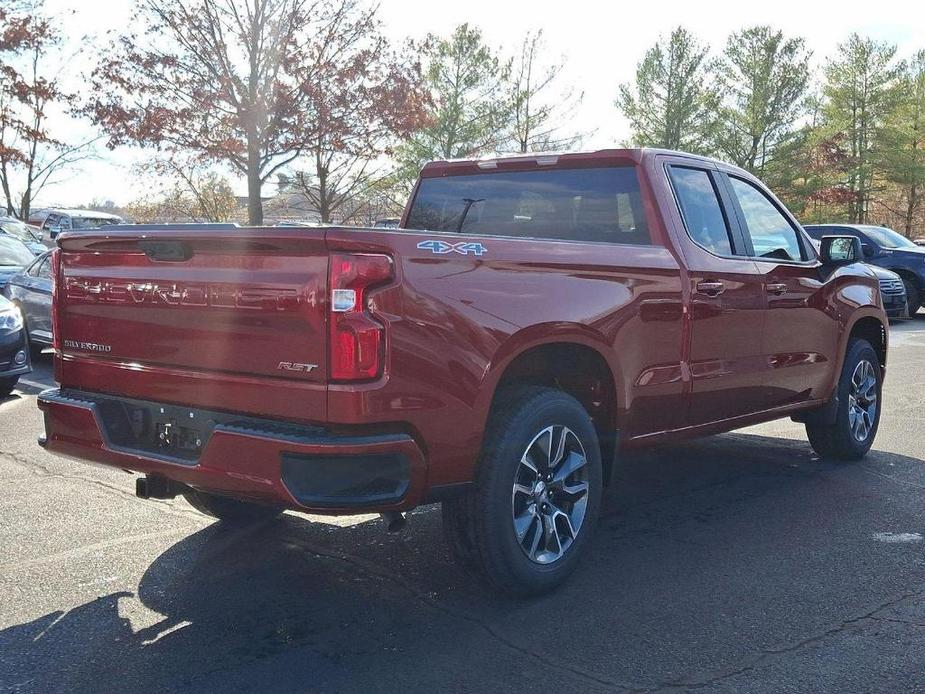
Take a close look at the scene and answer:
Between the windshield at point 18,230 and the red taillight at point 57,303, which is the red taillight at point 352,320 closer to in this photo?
the red taillight at point 57,303

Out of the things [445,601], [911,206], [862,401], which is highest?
[911,206]

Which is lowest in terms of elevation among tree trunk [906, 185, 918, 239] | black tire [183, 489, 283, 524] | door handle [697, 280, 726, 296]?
black tire [183, 489, 283, 524]

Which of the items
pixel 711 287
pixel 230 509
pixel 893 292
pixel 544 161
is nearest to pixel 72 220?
pixel 893 292

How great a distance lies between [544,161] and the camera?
519 centimetres

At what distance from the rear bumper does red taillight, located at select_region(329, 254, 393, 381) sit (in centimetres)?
24

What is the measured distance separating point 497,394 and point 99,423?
160cm

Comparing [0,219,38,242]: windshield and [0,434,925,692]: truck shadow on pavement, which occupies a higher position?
[0,219,38,242]: windshield

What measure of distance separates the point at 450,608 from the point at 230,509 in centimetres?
153

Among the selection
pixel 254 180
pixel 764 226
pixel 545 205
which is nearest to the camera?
pixel 545 205

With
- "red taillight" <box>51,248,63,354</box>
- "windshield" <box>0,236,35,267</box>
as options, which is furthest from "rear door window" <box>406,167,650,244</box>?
"windshield" <box>0,236,35,267</box>

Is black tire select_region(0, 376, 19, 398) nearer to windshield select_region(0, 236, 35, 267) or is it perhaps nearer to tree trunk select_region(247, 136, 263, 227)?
windshield select_region(0, 236, 35, 267)

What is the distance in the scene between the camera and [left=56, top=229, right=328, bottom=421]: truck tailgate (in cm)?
338

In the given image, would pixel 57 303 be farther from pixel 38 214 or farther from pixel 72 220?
pixel 38 214

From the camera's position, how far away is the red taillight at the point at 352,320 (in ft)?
10.9
